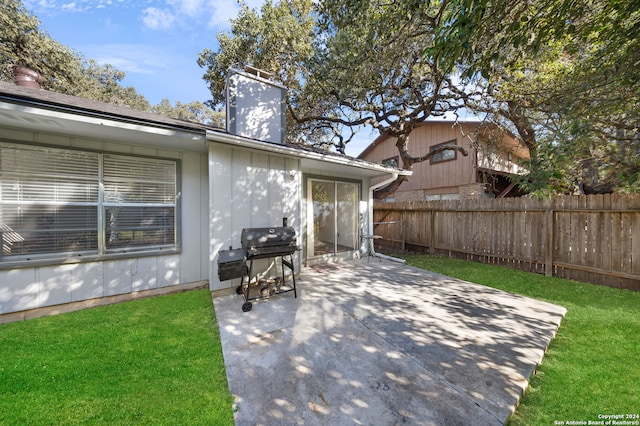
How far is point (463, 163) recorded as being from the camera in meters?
10.6

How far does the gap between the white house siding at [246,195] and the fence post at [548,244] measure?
5.64 metres

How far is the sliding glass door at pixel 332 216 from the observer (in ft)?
19.6

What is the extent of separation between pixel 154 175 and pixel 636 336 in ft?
22.9

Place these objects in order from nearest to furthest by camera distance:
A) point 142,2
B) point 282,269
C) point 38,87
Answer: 1. point 282,269
2. point 38,87
3. point 142,2

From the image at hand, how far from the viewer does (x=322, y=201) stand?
20.3 ft

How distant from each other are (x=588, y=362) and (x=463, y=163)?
32.7ft

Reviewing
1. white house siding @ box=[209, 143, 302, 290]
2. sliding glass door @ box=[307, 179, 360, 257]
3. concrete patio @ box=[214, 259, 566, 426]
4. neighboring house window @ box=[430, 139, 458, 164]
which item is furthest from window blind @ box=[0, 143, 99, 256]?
neighboring house window @ box=[430, 139, 458, 164]

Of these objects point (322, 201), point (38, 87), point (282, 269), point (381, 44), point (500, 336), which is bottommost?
point (500, 336)

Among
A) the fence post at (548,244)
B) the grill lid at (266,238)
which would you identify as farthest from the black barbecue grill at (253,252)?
the fence post at (548,244)

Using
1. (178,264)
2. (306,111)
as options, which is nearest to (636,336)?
(178,264)

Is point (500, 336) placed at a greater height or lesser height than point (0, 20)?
lesser

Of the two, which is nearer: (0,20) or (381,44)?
(381,44)

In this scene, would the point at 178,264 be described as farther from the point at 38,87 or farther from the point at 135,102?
the point at 135,102

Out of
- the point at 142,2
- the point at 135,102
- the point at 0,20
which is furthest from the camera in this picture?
the point at 135,102
